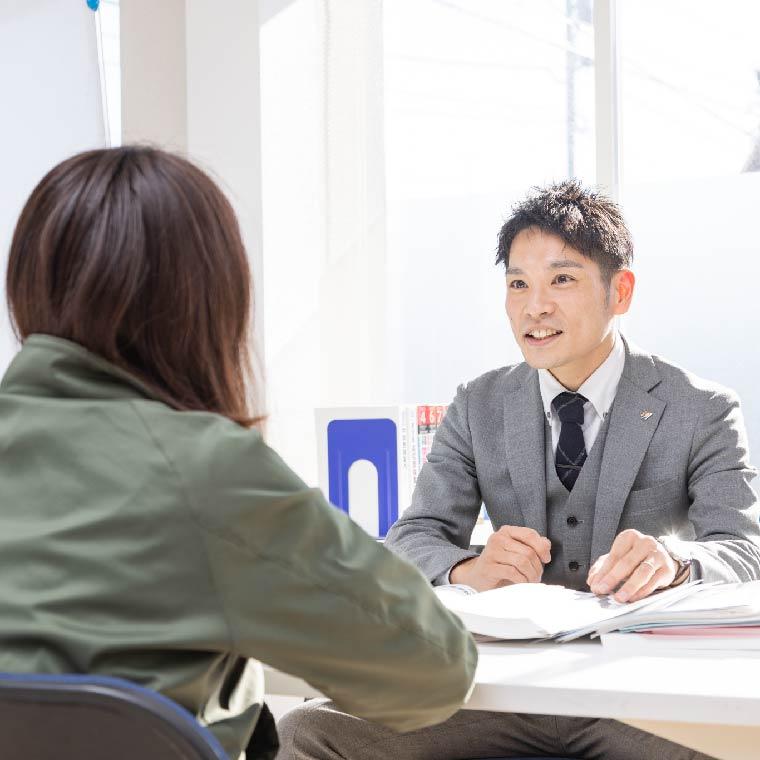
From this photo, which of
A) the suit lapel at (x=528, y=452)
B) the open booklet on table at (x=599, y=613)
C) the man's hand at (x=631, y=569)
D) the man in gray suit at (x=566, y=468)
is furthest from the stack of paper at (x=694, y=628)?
the suit lapel at (x=528, y=452)

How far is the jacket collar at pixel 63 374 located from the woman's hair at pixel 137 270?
16mm

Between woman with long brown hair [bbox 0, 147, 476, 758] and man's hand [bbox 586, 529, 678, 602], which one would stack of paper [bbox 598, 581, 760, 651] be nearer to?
man's hand [bbox 586, 529, 678, 602]

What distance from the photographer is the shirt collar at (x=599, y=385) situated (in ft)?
7.00

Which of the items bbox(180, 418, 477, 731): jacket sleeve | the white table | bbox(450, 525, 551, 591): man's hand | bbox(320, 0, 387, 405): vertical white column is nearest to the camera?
bbox(180, 418, 477, 731): jacket sleeve

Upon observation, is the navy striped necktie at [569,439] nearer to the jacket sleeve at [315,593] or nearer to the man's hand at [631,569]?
the man's hand at [631,569]

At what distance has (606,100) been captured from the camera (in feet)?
10.7

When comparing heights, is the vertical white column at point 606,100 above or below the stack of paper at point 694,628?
above

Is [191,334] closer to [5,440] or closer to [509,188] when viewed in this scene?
[5,440]

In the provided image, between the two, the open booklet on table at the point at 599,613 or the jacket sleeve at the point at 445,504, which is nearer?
the open booklet on table at the point at 599,613

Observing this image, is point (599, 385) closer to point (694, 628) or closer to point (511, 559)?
point (511, 559)

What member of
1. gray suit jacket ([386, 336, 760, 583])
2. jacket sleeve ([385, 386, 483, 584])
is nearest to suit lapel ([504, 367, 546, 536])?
gray suit jacket ([386, 336, 760, 583])

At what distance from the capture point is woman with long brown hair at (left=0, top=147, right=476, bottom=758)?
85 centimetres

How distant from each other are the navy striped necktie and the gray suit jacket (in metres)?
0.04

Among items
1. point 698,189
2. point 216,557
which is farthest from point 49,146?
point 216,557
